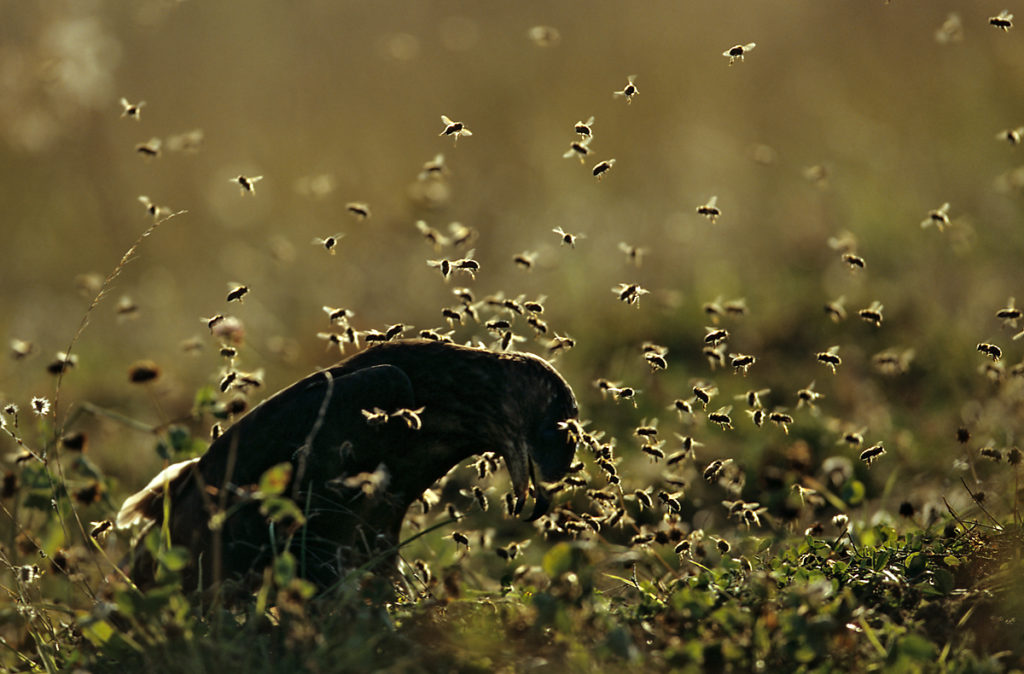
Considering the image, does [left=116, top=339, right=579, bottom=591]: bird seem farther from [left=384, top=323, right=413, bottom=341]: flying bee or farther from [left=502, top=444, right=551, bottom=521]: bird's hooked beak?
[left=384, top=323, right=413, bottom=341]: flying bee

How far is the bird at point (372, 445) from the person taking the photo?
376 cm

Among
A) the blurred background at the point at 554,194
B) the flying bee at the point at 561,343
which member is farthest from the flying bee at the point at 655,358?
the blurred background at the point at 554,194

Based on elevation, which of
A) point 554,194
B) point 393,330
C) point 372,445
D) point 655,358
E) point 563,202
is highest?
point 554,194

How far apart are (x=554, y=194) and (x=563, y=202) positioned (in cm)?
37

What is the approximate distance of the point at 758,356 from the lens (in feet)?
25.9

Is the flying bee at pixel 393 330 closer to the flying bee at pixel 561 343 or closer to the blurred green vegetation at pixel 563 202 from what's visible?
the flying bee at pixel 561 343

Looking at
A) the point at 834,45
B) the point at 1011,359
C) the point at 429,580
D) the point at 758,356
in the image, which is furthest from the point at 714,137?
the point at 429,580

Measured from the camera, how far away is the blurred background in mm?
7504

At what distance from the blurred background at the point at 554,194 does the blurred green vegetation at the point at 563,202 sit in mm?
40

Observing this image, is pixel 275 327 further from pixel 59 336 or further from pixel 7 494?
pixel 7 494

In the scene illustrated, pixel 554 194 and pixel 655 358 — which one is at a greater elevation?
pixel 554 194

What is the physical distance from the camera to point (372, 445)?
149 inches

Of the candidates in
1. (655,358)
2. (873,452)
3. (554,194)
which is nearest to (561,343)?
(655,358)

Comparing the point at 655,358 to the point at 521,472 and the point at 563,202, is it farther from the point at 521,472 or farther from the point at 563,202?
the point at 563,202
